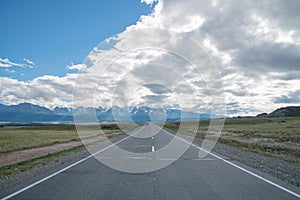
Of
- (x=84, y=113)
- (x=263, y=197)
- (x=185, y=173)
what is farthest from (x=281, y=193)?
(x=84, y=113)

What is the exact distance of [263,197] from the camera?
21.3 ft

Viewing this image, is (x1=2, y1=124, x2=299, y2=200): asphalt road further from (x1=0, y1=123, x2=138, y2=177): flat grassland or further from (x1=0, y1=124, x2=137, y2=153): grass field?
(x1=0, y1=124, x2=137, y2=153): grass field

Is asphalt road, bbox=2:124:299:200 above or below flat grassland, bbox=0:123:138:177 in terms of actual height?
below

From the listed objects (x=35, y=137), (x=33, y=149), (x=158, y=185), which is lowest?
(x=158, y=185)

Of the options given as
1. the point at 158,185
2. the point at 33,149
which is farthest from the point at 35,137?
the point at 158,185

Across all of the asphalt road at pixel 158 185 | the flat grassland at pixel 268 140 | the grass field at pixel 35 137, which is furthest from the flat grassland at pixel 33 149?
the flat grassland at pixel 268 140

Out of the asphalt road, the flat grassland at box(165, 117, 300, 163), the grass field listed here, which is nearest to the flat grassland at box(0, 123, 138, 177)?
the grass field

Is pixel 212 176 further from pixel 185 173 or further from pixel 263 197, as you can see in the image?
pixel 263 197

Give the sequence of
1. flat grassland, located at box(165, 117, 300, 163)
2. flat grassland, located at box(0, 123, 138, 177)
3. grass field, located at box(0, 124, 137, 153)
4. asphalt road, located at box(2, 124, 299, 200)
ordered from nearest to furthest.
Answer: asphalt road, located at box(2, 124, 299, 200) < flat grassland, located at box(0, 123, 138, 177) < flat grassland, located at box(165, 117, 300, 163) < grass field, located at box(0, 124, 137, 153)

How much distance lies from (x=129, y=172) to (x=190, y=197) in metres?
3.78

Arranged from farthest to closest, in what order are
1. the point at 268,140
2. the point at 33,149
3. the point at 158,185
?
the point at 268,140 < the point at 33,149 < the point at 158,185

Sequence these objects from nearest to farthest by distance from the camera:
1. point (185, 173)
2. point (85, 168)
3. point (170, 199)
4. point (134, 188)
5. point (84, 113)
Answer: point (170, 199), point (134, 188), point (185, 173), point (85, 168), point (84, 113)

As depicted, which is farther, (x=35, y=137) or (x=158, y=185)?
(x=35, y=137)

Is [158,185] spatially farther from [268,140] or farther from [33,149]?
[268,140]
